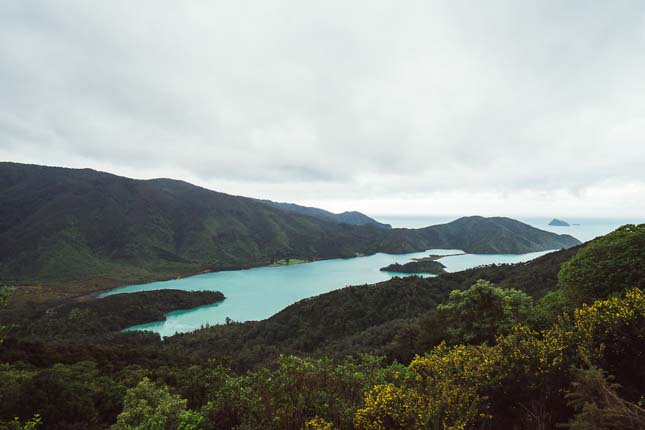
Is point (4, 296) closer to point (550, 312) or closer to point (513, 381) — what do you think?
point (513, 381)

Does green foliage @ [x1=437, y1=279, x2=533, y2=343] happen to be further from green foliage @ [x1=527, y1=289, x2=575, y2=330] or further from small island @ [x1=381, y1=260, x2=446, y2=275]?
small island @ [x1=381, y1=260, x2=446, y2=275]

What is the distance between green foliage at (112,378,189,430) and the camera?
658 cm

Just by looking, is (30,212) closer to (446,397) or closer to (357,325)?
(357,325)

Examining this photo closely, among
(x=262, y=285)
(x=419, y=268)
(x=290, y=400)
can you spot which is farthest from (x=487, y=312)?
(x=419, y=268)

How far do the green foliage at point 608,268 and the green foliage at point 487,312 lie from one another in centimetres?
225

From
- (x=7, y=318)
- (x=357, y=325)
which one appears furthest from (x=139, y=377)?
(x=7, y=318)

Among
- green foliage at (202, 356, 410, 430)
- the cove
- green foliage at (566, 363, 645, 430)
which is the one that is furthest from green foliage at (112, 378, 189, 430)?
the cove

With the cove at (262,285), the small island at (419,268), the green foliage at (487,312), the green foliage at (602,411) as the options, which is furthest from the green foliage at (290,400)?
the small island at (419,268)

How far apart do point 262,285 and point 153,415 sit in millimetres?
117453

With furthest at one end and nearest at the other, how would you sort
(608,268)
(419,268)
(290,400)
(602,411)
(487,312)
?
(419,268), (487,312), (608,268), (290,400), (602,411)

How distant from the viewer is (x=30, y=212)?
180250 millimetres

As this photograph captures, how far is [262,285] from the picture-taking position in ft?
396

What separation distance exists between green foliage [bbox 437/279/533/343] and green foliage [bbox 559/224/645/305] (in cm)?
225

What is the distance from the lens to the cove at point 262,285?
8131 cm
